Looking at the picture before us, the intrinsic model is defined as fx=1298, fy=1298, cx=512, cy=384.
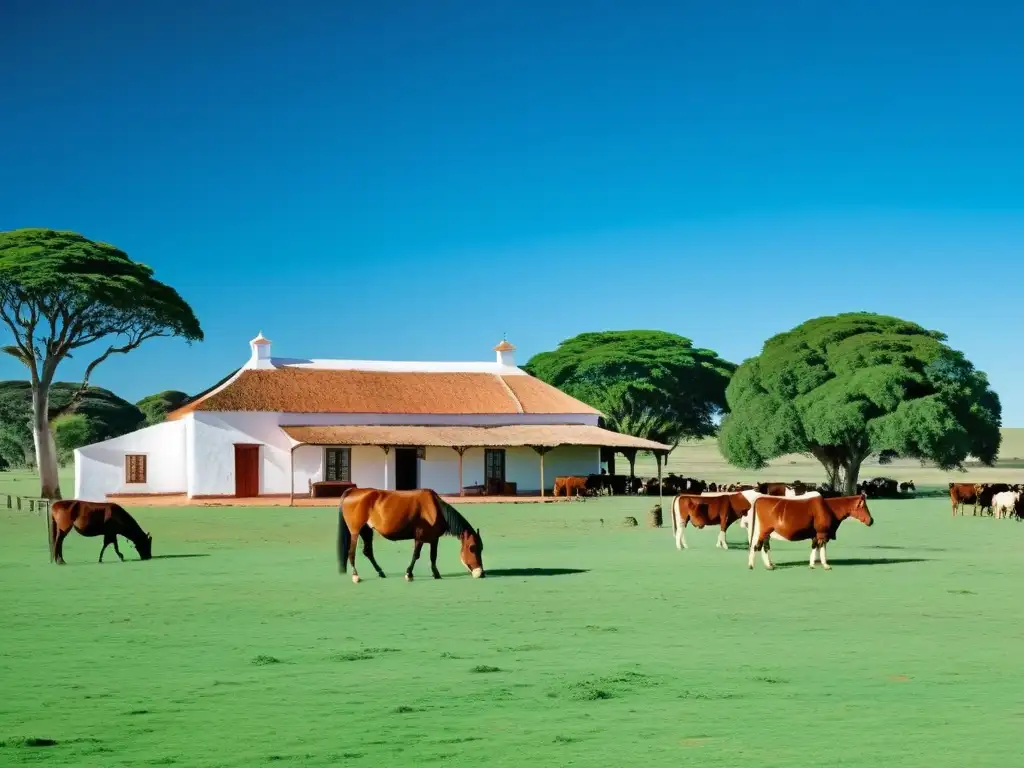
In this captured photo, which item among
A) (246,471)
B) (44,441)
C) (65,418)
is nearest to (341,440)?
(246,471)

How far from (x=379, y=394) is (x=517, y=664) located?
41.7 m

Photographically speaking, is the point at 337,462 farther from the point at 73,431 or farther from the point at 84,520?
the point at 73,431

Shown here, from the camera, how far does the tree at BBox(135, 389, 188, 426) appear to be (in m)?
104

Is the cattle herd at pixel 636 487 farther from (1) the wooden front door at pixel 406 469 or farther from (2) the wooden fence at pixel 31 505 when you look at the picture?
(2) the wooden fence at pixel 31 505

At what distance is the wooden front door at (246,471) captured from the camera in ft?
157

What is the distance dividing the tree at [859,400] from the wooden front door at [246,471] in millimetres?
19504

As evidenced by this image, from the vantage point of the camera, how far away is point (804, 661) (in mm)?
10523

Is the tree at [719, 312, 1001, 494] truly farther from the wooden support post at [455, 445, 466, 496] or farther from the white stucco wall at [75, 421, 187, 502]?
the white stucco wall at [75, 421, 187, 502]

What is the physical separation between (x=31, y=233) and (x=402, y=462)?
16.7 metres

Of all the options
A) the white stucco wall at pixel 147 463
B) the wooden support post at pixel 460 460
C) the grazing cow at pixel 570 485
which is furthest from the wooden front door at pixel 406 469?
the white stucco wall at pixel 147 463

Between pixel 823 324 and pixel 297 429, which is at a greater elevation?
pixel 823 324

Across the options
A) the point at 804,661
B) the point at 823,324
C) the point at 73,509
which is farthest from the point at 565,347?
the point at 804,661

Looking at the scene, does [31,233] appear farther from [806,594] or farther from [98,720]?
[98,720]

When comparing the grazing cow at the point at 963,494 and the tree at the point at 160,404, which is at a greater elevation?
the tree at the point at 160,404
